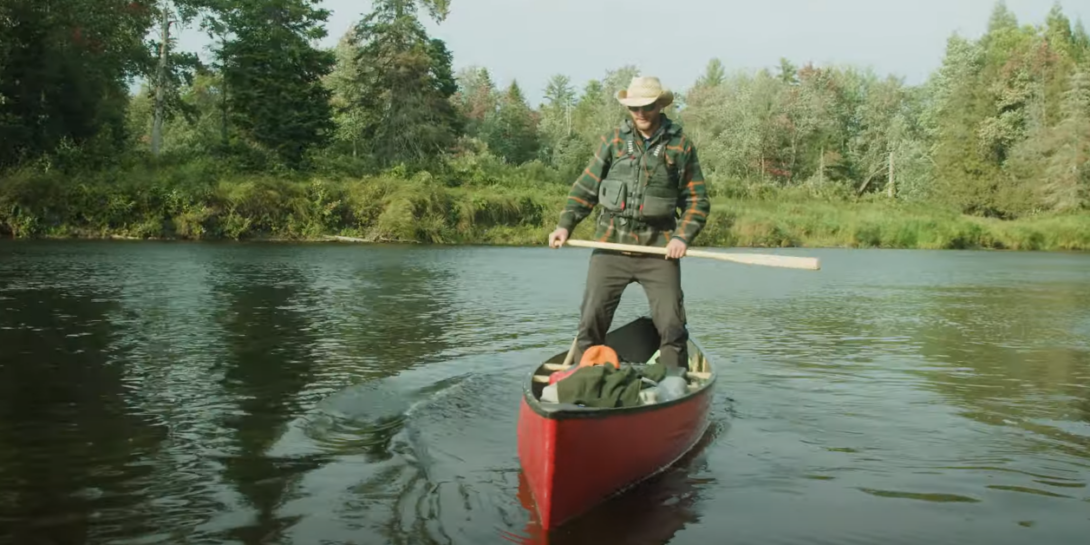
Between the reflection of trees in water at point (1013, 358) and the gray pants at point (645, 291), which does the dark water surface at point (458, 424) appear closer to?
the reflection of trees in water at point (1013, 358)

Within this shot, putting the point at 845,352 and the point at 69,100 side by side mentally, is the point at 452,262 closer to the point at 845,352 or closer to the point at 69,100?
the point at 845,352

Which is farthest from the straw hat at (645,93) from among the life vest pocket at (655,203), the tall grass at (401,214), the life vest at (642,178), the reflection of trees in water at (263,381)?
the tall grass at (401,214)

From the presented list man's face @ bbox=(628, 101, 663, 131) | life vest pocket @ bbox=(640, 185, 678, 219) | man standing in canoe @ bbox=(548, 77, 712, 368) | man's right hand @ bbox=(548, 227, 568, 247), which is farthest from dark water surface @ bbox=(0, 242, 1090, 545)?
man's face @ bbox=(628, 101, 663, 131)

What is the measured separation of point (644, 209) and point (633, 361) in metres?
1.73

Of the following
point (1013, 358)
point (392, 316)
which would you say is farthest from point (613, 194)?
point (392, 316)

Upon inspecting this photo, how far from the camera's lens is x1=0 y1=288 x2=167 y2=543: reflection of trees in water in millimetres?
4730

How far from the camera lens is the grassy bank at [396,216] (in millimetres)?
32938

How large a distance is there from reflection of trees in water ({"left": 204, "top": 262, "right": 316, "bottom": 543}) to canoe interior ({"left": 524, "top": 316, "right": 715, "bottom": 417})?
4.71 feet

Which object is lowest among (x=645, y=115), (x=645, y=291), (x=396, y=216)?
(x=645, y=291)

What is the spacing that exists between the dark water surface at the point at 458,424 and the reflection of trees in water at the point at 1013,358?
0.18 feet

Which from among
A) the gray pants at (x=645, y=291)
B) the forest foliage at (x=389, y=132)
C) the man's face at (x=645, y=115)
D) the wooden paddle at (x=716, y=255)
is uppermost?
the forest foliage at (x=389, y=132)

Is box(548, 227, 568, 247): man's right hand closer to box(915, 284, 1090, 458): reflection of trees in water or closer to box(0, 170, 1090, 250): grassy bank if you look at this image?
box(915, 284, 1090, 458): reflection of trees in water

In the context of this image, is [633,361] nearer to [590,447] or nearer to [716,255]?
[716,255]

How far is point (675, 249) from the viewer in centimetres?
610
